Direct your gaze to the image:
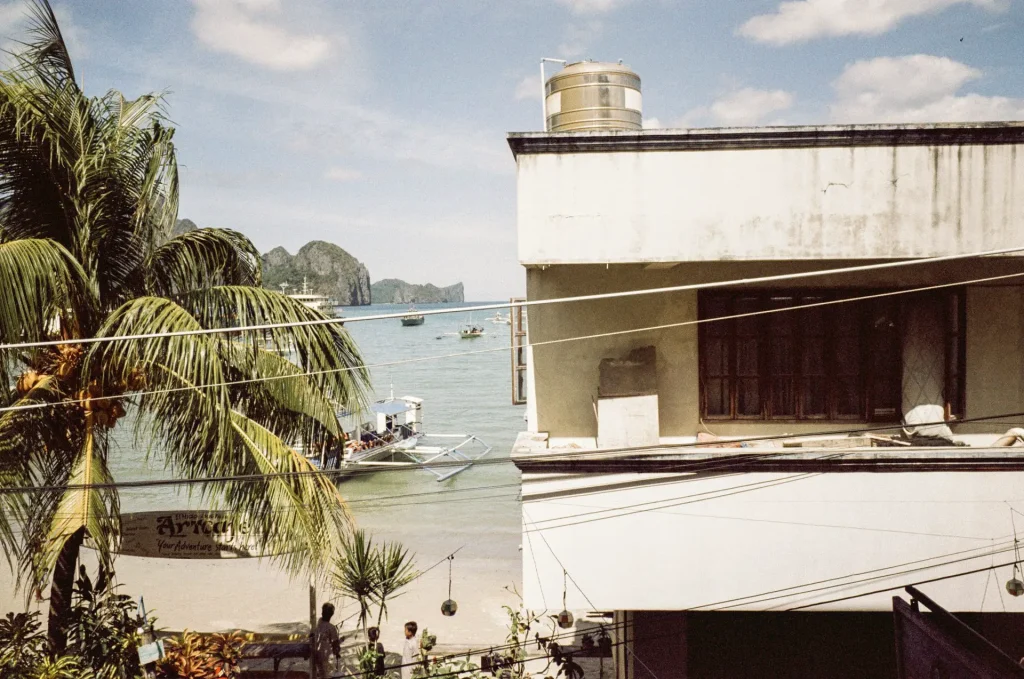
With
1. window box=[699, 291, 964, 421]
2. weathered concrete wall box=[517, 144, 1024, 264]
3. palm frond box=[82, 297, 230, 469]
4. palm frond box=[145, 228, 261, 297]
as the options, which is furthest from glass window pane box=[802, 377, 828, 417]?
palm frond box=[145, 228, 261, 297]

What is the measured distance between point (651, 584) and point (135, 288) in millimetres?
5798

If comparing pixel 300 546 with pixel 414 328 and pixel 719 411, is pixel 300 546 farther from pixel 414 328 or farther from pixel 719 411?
pixel 414 328

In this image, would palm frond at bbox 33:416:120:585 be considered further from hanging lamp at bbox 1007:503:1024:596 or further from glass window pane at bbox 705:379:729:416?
hanging lamp at bbox 1007:503:1024:596

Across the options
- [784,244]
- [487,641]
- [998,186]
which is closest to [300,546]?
[784,244]

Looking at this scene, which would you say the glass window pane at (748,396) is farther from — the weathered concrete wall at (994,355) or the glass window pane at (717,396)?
the weathered concrete wall at (994,355)

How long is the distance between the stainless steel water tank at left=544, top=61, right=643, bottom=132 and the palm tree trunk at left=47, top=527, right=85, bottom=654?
6615 mm

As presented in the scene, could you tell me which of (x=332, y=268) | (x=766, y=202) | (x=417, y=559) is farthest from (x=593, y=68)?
(x=332, y=268)

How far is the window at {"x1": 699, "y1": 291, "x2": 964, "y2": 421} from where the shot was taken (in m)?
7.56

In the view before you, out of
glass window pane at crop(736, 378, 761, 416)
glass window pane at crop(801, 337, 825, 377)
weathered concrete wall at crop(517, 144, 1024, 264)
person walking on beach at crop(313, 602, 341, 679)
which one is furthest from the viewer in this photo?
person walking on beach at crop(313, 602, 341, 679)

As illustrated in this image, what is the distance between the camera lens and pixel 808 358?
25.2 ft

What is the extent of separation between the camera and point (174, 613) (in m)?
17.7

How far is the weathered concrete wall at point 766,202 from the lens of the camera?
6.50m

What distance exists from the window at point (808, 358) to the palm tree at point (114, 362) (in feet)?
12.5

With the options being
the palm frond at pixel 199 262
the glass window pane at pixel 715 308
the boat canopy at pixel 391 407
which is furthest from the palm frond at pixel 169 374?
the boat canopy at pixel 391 407
